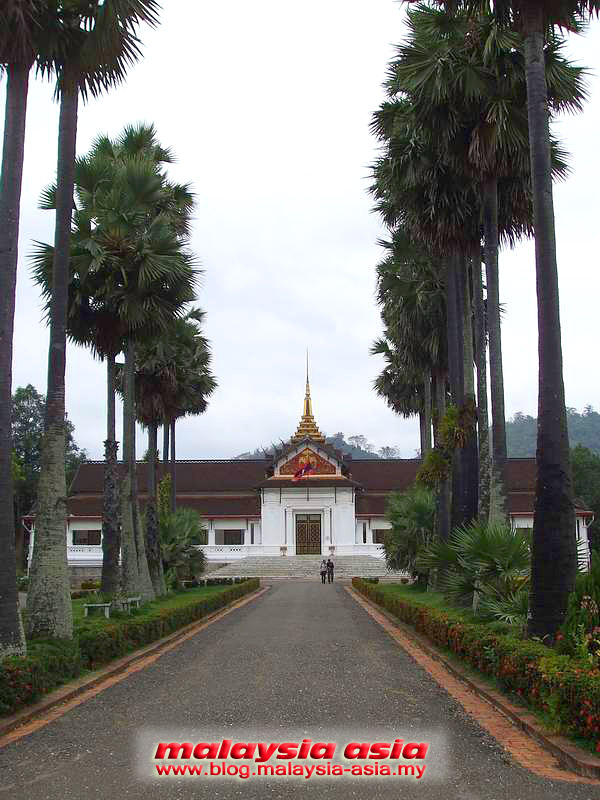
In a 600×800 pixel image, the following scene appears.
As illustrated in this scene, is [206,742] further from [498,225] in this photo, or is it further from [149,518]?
[149,518]

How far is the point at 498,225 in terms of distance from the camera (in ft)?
53.7

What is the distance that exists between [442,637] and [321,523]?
145ft

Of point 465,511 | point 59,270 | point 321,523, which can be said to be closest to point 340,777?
point 59,270

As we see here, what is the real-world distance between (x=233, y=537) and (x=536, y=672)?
50163mm

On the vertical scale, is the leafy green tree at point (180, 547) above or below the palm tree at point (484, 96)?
below

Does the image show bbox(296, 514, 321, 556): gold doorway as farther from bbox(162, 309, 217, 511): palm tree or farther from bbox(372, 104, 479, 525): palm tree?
bbox(372, 104, 479, 525): palm tree

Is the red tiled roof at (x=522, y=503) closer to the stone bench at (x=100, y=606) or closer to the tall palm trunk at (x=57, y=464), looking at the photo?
the stone bench at (x=100, y=606)

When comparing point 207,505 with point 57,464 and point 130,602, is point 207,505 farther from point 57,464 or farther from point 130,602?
point 57,464

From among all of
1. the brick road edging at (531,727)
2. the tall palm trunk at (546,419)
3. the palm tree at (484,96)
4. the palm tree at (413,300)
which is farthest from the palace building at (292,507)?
the tall palm trunk at (546,419)

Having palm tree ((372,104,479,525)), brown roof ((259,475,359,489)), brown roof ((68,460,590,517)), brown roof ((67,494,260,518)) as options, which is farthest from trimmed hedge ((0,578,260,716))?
brown roof ((68,460,590,517))

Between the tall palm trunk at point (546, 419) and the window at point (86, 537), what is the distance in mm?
48125

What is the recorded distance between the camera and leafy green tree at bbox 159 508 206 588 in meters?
26.9

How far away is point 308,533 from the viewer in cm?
5631

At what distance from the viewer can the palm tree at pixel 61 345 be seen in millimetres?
10688
